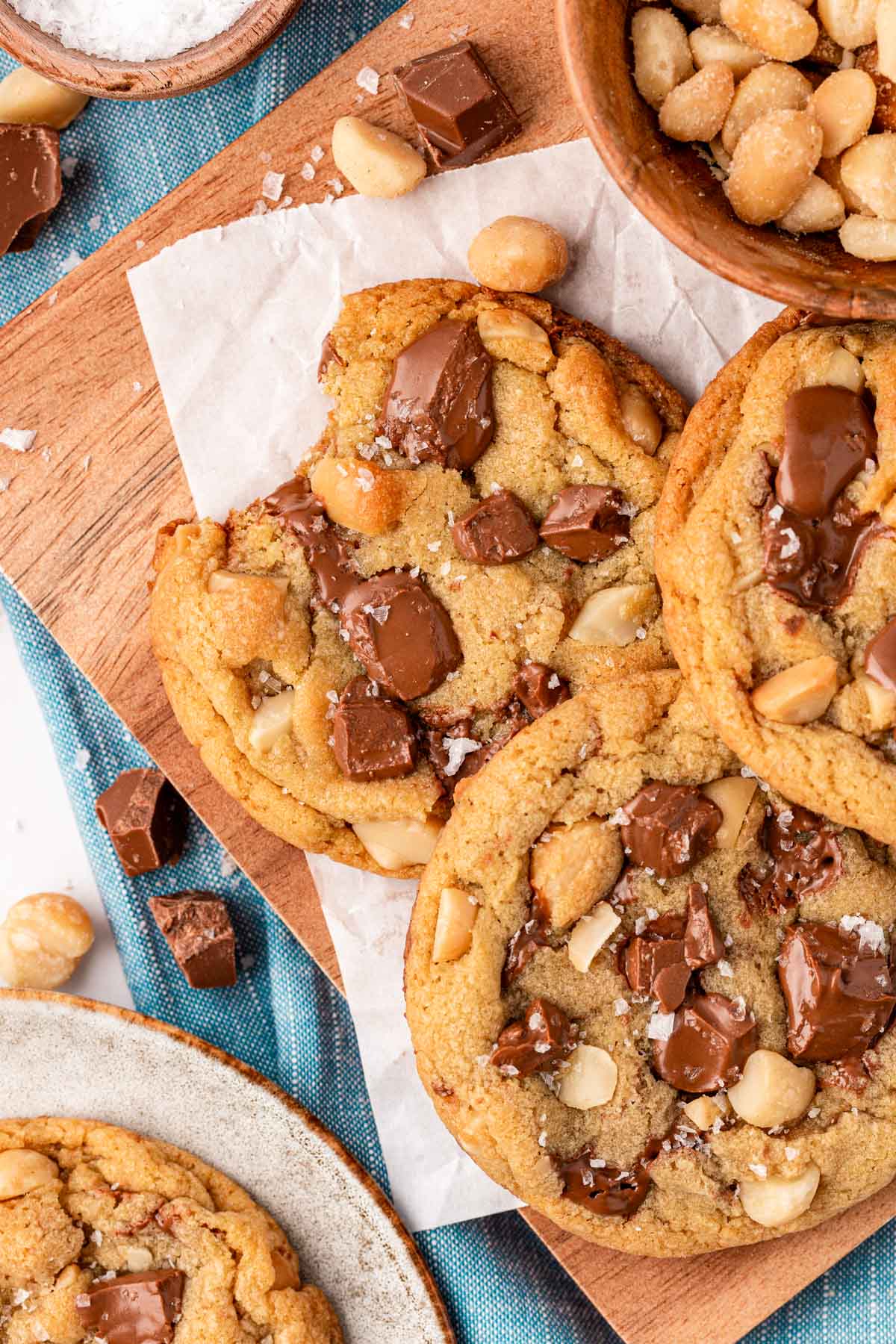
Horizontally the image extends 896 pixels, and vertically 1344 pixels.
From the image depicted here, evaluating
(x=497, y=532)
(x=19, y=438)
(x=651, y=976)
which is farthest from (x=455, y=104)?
(x=651, y=976)

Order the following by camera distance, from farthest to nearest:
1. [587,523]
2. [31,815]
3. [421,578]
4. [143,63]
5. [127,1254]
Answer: [31,815] < [127,1254] < [143,63] < [421,578] < [587,523]

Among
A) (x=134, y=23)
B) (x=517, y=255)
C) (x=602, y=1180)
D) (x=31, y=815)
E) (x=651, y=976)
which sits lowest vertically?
(x=602, y=1180)

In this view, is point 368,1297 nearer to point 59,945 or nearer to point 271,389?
point 59,945

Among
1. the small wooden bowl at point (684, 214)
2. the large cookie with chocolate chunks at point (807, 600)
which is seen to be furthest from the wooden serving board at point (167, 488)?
the large cookie with chocolate chunks at point (807, 600)

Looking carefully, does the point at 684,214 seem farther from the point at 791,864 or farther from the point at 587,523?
the point at 791,864

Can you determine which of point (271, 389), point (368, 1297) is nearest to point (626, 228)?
point (271, 389)

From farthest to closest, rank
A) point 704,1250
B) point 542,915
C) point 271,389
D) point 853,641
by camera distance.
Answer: point 271,389 < point 704,1250 < point 542,915 < point 853,641

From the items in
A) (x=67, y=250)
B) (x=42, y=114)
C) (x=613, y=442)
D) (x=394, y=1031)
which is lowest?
(x=394, y=1031)
